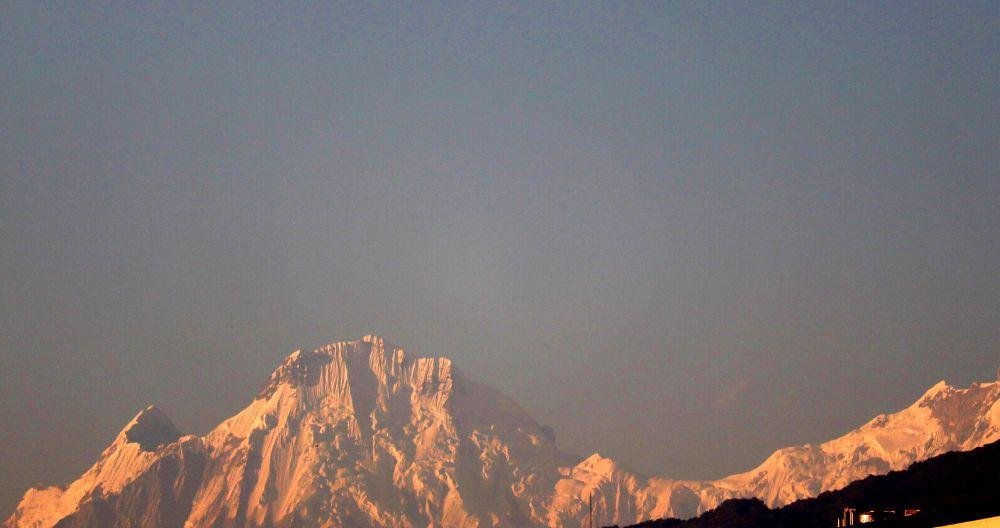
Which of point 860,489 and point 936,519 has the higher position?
point 860,489

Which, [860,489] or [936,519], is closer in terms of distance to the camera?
[936,519]

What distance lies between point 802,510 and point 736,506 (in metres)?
8.49

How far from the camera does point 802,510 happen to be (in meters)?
191

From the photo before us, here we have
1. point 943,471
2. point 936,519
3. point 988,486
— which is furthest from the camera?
point 943,471

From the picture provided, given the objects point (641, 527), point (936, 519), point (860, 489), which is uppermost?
point (860, 489)

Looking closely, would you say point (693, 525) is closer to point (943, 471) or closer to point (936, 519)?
point (943, 471)

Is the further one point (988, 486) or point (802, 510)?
point (802, 510)

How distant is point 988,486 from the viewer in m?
163

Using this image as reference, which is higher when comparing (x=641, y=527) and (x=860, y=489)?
(x=860, y=489)

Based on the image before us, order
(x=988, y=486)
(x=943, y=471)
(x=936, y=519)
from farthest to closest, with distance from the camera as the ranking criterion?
1. (x=943, y=471)
2. (x=988, y=486)
3. (x=936, y=519)

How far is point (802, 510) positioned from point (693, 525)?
14318mm

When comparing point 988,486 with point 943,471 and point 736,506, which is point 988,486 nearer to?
point 943,471

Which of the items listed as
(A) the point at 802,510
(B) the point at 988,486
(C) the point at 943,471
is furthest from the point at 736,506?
(B) the point at 988,486

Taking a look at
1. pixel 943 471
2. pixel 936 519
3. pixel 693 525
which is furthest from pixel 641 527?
pixel 936 519
